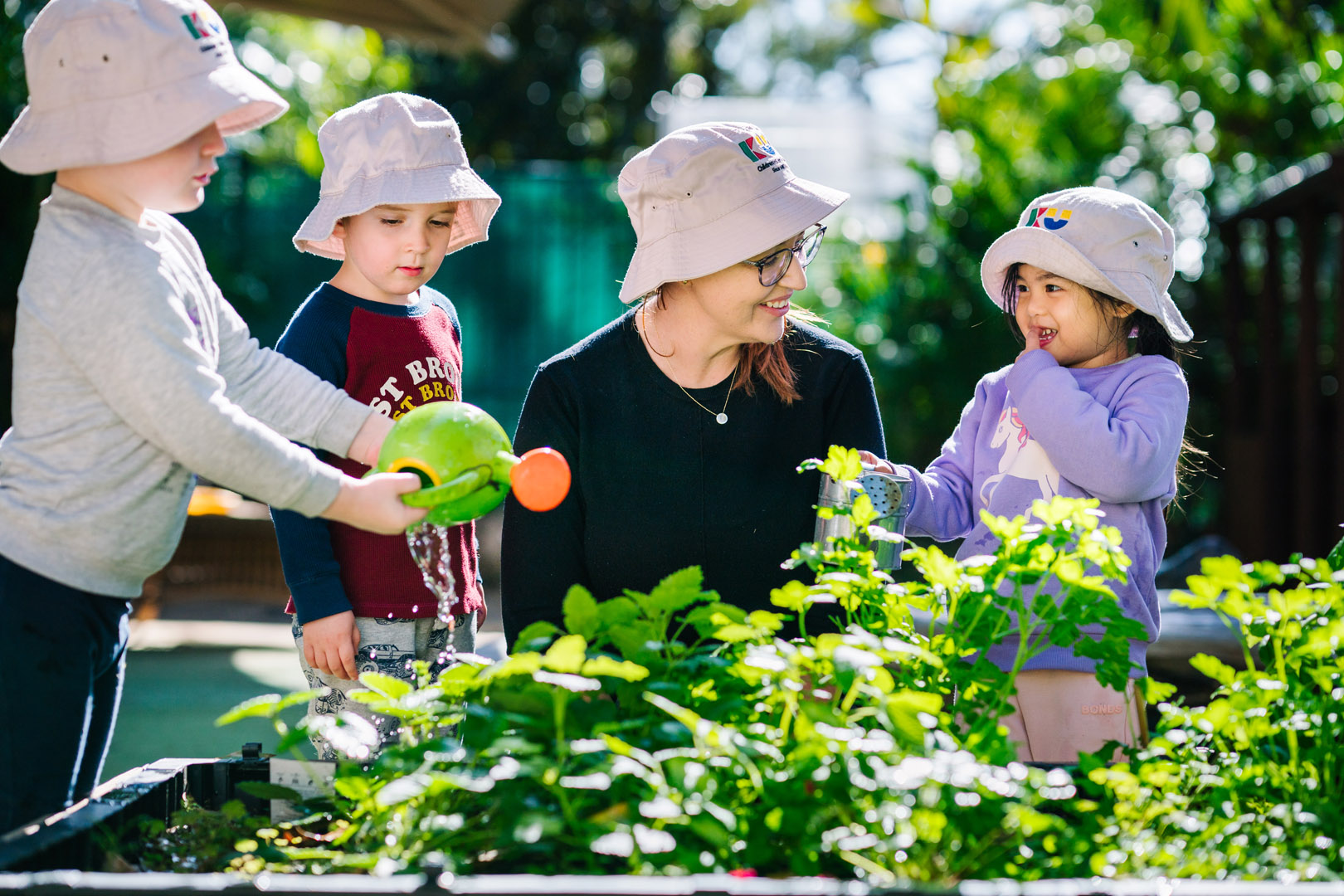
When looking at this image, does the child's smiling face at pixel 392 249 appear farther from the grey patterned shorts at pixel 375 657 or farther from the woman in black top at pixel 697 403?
the grey patterned shorts at pixel 375 657

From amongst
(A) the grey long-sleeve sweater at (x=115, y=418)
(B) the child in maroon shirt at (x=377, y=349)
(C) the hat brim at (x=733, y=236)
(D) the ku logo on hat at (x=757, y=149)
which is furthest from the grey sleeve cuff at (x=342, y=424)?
(D) the ku logo on hat at (x=757, y=149)

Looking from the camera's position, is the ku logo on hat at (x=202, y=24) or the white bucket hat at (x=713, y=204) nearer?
the ku logo on hat at (x=202, y=24)

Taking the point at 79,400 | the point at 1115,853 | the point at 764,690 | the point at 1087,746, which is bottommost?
the point at 1087,746

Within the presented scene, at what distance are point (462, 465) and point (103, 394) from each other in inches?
16.3

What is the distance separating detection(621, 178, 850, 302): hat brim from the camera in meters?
1.93

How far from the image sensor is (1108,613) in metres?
1.37

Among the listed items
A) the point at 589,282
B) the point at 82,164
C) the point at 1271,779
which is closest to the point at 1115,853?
the point at 1271,779

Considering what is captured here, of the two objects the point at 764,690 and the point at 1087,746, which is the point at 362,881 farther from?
the point at 1087,746

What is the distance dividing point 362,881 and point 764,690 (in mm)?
457

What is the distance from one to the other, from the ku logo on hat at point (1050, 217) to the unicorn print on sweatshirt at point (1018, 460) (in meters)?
0.32

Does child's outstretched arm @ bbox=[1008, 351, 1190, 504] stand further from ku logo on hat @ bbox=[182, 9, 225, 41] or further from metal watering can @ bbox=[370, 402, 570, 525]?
ku logo on hat @ bbox=[182, 9, 225, 41]

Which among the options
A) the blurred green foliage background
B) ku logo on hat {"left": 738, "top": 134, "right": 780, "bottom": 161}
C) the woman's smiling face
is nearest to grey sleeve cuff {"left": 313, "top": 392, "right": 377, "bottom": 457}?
the woman's smiling face

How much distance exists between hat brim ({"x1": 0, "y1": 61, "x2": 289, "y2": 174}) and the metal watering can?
433mm

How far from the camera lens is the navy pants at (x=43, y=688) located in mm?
1373
